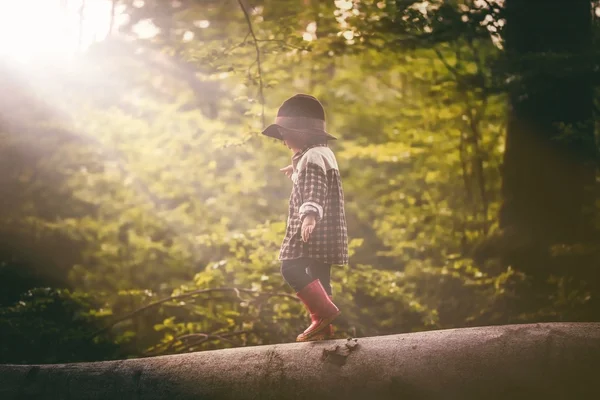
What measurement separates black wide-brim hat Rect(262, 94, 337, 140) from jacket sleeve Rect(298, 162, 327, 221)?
0.28 meters

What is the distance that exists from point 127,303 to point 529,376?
5.83 m

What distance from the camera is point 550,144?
5297mm

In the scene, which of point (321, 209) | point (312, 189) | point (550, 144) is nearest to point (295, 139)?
point (312, 189)

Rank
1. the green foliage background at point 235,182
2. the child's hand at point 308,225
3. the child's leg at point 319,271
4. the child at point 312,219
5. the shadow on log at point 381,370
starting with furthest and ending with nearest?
the green foliage background at point 235,182 → the child's leg at point 319,271 → the child at point 312,219 → the child's hand at point 308,225 → the shadow on log at point 381,370

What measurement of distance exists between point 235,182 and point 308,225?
6098 mm

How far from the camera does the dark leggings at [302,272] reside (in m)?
3.02

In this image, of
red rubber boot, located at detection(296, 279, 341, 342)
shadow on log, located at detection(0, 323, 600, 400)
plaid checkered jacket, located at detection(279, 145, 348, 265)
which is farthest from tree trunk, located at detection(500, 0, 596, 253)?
shadow on log, located at detection(0, 323, 600, 400)

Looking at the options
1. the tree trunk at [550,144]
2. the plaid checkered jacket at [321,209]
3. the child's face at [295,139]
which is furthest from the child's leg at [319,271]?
the tree trunk at [550,144]

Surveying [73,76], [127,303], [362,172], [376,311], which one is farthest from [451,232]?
[73,76]

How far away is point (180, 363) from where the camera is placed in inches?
111

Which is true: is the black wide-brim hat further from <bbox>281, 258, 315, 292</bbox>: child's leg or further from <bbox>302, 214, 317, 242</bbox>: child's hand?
<bbox>281, 258, 315, 292</bbox>: child's leg

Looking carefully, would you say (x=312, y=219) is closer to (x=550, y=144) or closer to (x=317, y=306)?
(x=317, y=306)

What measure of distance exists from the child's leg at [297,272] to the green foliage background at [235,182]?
1.86m

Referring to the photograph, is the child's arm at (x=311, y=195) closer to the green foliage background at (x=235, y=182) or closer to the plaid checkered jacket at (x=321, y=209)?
the plaid checkered jacket at (x=321, y=209)
